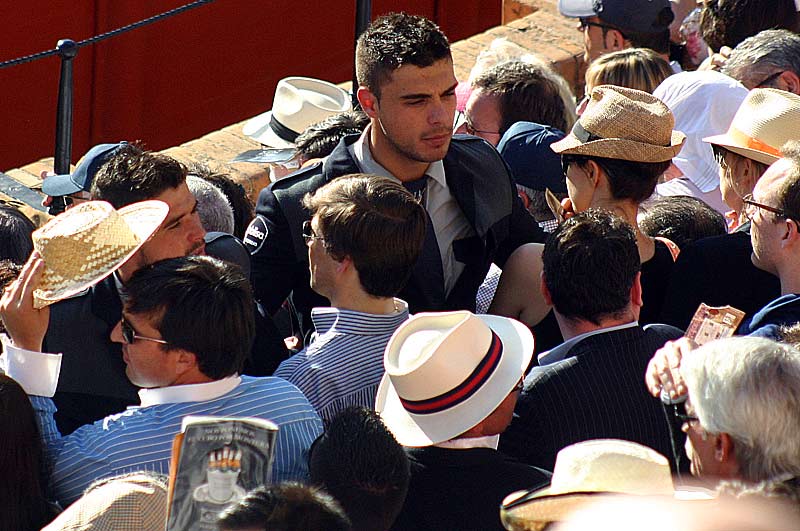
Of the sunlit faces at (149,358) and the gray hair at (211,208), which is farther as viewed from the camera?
the gray hair at (211,208)

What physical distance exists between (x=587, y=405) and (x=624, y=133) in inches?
46.0

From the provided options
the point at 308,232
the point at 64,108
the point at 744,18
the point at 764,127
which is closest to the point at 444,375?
the point at 308,232

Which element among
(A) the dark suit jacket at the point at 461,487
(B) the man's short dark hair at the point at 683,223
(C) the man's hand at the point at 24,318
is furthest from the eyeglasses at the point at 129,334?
(B) the man's short dark hair at the point at 683,223

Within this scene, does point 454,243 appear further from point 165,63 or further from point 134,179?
point 165,63

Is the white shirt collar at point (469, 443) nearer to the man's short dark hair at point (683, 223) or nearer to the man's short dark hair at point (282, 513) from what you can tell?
the man's short dark hair at point (282, 513)

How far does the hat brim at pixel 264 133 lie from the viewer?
573 cm

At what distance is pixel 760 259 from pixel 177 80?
227 inches

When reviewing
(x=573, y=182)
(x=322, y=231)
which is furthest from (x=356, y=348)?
(x=573, y=182)

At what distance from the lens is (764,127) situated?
3.94 m

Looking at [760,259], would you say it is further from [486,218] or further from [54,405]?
[54,405]

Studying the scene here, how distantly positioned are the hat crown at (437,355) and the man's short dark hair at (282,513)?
715 mm

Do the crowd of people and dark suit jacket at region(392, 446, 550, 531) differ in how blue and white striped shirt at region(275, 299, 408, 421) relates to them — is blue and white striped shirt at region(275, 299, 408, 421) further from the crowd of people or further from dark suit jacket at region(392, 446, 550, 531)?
dark suit jacket at region(392, 446, 550, 531)

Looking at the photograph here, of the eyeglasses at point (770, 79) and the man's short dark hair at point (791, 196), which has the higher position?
the man's short dark hair at point (791, 196)

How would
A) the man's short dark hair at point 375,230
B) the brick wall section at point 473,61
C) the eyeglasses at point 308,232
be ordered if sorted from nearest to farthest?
the man's short dark hair at point 375,230, the eyeglasses at point 308,232, the brick wall section at point 473,61
